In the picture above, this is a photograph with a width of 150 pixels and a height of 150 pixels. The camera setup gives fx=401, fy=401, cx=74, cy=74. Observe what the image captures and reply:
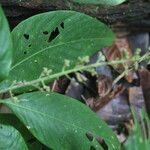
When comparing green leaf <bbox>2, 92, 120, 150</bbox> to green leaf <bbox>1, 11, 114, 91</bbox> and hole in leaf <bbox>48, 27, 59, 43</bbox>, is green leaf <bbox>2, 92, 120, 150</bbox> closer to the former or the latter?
green leaf <bbox>1, 11, 114, 91</bbox>

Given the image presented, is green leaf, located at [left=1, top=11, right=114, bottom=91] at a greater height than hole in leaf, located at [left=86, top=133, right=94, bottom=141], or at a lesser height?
greater

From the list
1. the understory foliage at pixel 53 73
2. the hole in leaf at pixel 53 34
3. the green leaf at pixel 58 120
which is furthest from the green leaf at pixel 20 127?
the hole in leaf at pixel 53 34

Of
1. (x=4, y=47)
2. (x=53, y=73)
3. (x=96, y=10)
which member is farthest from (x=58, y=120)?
(x=96, y=10)

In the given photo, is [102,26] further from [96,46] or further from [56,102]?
[56,102]

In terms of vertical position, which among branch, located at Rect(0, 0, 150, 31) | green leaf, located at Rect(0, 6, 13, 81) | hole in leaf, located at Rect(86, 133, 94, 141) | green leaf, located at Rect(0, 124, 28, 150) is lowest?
Answer: hole in leaf, located at Rect(86, 133, 94, 141)

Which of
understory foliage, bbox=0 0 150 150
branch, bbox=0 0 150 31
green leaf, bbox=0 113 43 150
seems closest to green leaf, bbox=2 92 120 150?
understory foliage, bbox=0 0 150 150

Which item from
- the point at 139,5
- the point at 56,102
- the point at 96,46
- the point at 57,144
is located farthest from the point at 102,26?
the point at 139,5

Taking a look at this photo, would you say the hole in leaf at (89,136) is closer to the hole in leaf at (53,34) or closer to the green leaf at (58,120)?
the green leaf at (58,120)
